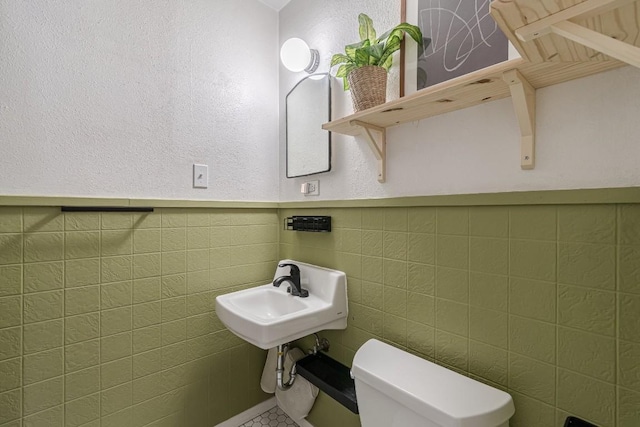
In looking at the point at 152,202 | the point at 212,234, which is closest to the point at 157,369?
the point at 212,234

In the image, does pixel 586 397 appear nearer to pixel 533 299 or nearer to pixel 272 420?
pixel 533 299

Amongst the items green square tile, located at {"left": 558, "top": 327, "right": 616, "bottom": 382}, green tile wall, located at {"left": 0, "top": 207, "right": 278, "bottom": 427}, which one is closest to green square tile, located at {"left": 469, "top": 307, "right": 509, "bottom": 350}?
green square tile, located at {"left": 558, "top": 327, "right": 616, "bottom": 382}

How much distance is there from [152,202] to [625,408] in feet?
5.51

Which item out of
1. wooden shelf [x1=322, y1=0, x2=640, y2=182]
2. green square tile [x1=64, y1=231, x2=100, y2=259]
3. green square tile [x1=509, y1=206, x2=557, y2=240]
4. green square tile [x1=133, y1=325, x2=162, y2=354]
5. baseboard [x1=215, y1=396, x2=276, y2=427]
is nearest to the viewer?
wooden shelf [x1=322, y1=0, x2=640, y2=182]

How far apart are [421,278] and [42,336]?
142cm

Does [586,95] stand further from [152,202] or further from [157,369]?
[157,369]

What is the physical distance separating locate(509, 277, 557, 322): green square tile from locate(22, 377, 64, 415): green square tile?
1621 millimetres

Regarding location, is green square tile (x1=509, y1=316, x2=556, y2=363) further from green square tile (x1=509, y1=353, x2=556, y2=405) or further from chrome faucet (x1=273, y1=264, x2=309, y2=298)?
chrome faucet (x1=273, y1=264, x2=309, y2=298)

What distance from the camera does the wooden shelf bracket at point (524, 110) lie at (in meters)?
0.70

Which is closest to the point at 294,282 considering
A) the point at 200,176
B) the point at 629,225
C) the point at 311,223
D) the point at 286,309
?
the point at 286,309

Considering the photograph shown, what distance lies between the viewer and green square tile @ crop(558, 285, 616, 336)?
678 millimetres

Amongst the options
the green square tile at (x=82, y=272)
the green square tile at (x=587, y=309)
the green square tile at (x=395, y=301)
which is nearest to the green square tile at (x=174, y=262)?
the green square tile at (x=82, y=272)

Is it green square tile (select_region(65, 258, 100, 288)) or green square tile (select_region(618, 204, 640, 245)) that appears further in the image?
green square tile (select_region(65, 258, 100, 288))

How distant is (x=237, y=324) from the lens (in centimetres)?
110
